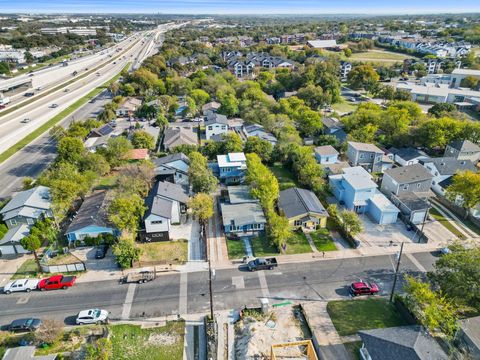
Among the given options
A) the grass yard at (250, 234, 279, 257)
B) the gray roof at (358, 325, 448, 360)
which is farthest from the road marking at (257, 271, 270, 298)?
the gray roof at (358, 325, 448, 360)

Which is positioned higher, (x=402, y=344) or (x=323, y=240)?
(x=402, y=344)

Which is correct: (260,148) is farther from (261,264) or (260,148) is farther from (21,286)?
(21,286)

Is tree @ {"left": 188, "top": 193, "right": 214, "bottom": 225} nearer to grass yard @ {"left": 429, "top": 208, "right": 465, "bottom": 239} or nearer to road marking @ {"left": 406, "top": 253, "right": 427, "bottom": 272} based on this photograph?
road marking @ {"left": 406, "top": 253, "right": 427, "bottom": 272}

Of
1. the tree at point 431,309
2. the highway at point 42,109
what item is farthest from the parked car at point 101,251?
the highway at point 42,109

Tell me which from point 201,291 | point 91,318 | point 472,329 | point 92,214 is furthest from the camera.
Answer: point 92,214

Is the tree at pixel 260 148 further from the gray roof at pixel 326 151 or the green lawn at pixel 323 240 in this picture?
the green lawn at pixel 323 240

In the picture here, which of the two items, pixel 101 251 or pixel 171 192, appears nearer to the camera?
pixel 101 251

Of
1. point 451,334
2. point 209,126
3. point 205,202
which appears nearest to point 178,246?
point 205,202

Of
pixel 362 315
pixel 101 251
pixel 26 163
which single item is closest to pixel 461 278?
pixel 362 315
